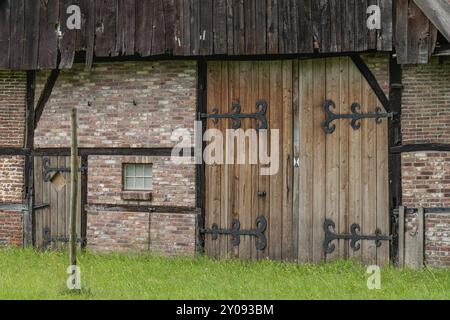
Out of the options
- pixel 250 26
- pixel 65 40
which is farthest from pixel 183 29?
pixel 65 40

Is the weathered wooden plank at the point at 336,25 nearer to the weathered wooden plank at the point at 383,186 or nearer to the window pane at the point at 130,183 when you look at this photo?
the weathered wooden plank at the point at 383,186

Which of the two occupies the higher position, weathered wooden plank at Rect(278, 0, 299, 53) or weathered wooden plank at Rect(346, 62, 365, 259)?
weathered wooden plank at Rect(278, 0, 299, 53)

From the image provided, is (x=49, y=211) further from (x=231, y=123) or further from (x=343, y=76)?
(x=343, y=76)

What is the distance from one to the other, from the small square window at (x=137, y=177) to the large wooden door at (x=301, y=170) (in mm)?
1089

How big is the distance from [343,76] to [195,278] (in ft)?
13.4

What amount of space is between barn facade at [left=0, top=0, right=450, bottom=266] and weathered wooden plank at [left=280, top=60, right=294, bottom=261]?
2cm

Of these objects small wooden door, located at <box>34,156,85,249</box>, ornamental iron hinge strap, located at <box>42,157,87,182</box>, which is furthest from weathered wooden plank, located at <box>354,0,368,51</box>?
ornamental iron hinge strap, located at <box>42,157,87,182</box>

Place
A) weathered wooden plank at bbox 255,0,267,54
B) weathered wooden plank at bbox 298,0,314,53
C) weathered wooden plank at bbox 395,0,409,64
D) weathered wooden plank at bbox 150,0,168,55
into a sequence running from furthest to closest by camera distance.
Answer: weathered wooden plank at bbox 150,0,168,55 < weathered wooden plank at bbox 255,0,267,54 < weathered wooden plank at bbox 298,0,314,53 < weathered wooden plank at bbox 395,0,409,64

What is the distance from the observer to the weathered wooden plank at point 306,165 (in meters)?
13.4

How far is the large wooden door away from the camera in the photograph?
13164mm

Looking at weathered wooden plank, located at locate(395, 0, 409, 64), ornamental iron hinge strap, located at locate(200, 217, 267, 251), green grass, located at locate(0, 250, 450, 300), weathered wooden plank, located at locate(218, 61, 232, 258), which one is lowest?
green grass, located at locate(0, 250, 450, 300)

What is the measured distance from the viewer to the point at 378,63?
1314 cm

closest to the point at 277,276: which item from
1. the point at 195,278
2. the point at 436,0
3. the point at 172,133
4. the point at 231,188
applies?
the point at 195,278

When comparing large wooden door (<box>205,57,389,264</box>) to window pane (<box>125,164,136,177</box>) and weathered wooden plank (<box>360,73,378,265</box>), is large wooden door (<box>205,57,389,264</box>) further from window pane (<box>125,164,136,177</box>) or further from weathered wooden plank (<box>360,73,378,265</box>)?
window pane (<box>125,164,136,177</box>)
